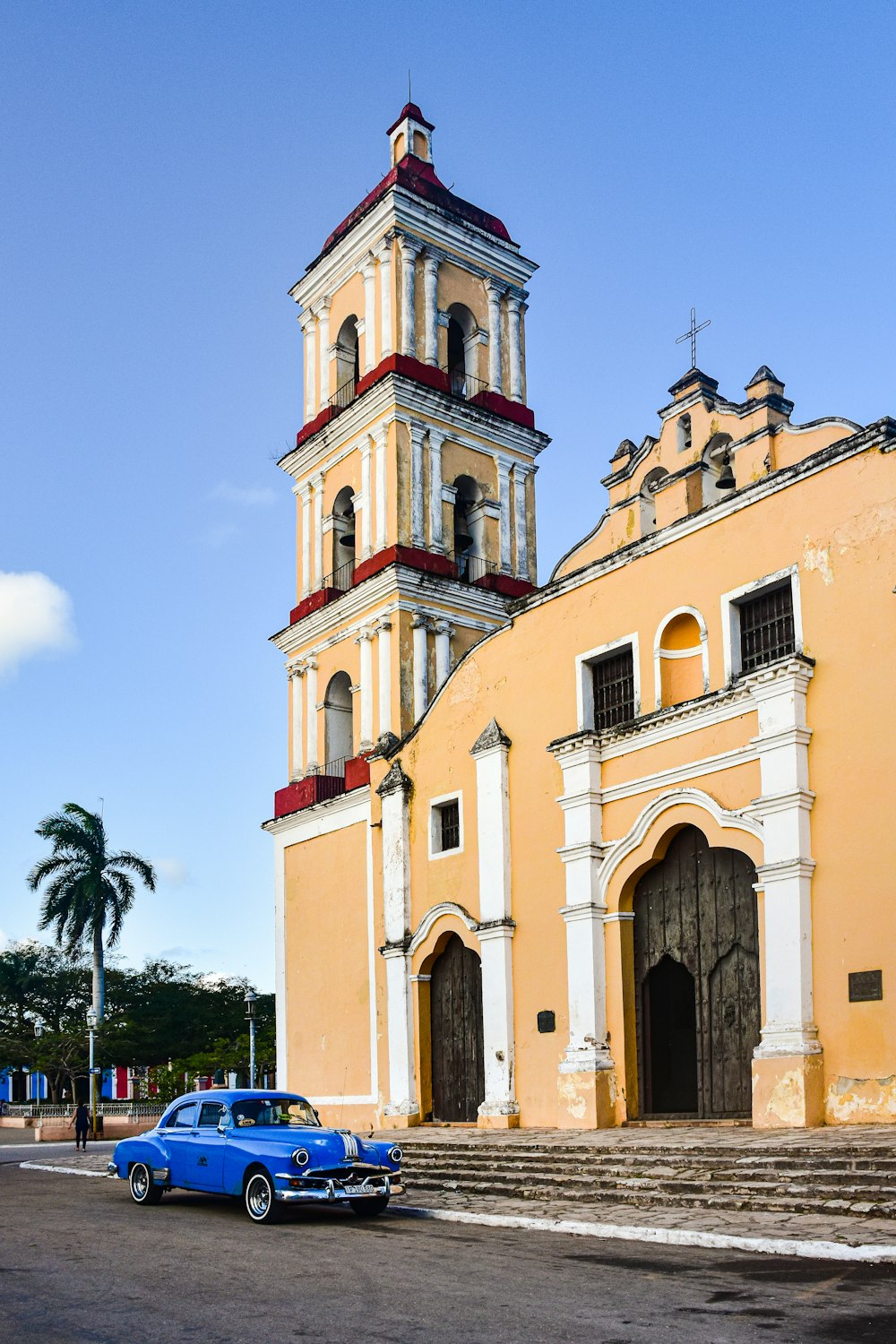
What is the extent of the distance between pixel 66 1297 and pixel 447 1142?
9057mm

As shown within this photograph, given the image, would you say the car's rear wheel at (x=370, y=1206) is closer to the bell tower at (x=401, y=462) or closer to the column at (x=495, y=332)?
the bell tower at (x=401, y=462)

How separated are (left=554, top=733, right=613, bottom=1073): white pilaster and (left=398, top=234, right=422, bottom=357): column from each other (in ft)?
35.4

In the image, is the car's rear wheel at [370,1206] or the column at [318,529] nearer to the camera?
the car's rear wheel at [370,1206]

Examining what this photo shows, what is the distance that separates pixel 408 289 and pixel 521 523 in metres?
4.99

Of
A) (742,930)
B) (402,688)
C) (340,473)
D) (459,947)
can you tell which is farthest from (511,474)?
(742,930)

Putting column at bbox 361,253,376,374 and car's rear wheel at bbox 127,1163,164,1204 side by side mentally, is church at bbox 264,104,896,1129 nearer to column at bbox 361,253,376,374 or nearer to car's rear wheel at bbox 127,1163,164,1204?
column at bbox 361,253,376,374

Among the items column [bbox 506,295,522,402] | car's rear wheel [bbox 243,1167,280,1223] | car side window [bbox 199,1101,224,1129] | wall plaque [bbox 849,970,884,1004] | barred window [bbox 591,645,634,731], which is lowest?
car's rear wheel [bbox 243,1167,280,1223]

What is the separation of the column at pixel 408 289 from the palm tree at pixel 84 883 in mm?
27609

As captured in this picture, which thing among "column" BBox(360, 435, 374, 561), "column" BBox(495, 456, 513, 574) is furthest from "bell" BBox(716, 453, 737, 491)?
"column" BBox(495, 456, 513, 574)

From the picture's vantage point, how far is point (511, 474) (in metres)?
27.9

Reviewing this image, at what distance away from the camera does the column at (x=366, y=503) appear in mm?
25859

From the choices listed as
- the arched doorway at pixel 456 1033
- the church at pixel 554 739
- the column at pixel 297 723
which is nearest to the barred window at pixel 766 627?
the church at pixel 554 739

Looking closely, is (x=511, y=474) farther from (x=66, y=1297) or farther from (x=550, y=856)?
(x=66, y=1297)

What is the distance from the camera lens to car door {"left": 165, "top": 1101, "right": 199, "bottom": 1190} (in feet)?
41.4
